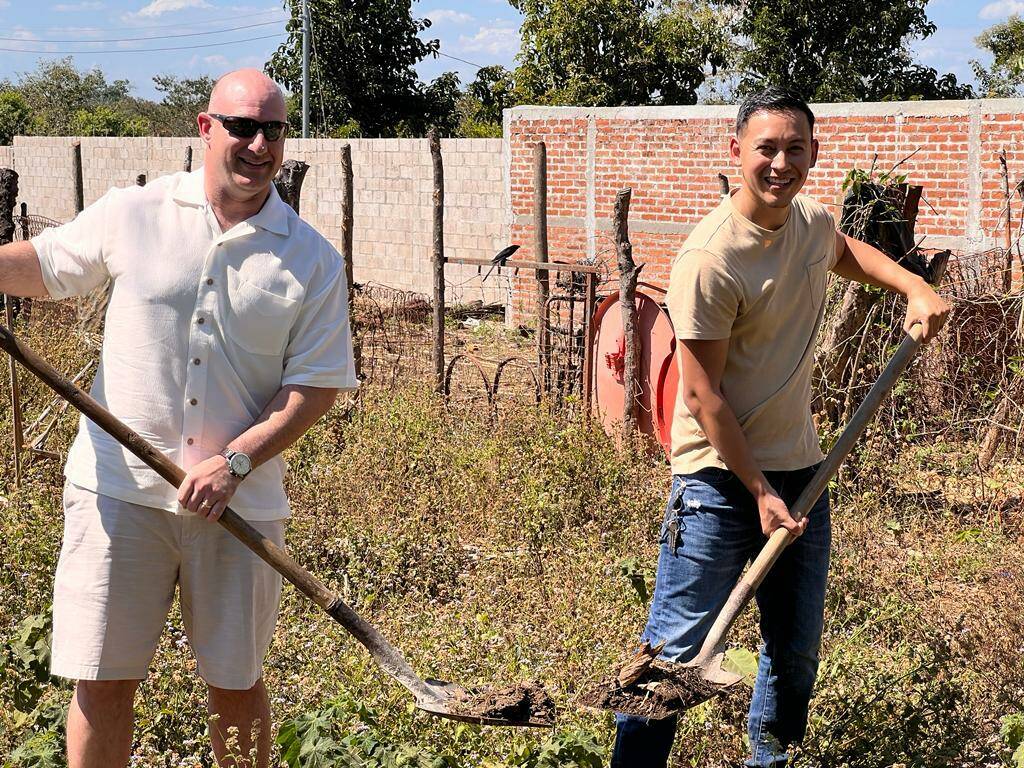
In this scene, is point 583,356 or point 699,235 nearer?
point 699,235

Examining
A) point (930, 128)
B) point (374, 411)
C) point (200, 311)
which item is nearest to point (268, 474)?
point (200, 311)

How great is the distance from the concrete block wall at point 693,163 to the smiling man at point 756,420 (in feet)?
19.9

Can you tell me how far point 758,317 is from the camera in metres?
2.95

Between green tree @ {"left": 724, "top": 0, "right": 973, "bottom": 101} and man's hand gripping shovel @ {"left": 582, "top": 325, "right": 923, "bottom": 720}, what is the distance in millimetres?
20628

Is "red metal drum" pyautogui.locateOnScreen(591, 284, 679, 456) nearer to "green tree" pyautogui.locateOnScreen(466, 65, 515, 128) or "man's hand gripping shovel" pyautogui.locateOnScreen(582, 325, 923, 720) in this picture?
"man's hand gripping shovel" pyautogui.locateOnScreen(582, 325, 923, 720)

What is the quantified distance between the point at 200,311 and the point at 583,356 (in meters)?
5.14

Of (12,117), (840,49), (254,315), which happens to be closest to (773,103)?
(254,315)

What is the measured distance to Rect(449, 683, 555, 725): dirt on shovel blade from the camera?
9.81 feet

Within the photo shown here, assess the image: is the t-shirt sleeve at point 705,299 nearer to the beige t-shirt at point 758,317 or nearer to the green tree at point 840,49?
the beige t-shirt at point 758,317

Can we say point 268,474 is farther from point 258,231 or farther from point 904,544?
point 904,544

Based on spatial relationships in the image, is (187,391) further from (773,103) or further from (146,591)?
(773,103)

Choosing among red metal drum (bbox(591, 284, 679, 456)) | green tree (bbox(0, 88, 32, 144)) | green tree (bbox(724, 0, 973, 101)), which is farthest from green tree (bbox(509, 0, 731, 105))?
green tree (bbox(0, 88, 32, 144))

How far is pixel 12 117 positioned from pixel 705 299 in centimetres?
3991

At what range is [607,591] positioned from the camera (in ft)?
14.8
